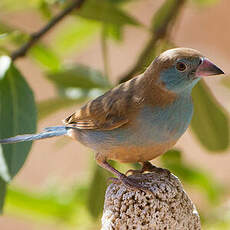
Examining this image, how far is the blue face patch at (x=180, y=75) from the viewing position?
6.77ft

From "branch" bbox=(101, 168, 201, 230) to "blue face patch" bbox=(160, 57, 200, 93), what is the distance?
14.3 inches

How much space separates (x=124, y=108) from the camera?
2.23 meters

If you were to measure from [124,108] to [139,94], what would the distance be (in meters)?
0.08

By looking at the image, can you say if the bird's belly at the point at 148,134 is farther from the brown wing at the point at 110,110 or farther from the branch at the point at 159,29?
the branch at the point at 159,29

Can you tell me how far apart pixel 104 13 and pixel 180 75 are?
992mm

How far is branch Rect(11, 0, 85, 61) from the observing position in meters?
2.77

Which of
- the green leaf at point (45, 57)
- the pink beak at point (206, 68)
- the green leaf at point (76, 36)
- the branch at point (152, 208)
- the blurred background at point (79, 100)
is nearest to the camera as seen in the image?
the branch at point (152, 208)

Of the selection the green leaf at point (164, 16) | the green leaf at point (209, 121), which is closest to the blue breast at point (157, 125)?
the green leaf at point (209, 121)

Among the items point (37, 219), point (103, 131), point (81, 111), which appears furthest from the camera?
point (37, 219)

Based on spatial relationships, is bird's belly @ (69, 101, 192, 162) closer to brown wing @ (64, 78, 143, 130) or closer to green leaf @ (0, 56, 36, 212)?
brown wing @ (64, 78, 143, 130)

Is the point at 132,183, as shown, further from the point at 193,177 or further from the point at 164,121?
the point at 193,177

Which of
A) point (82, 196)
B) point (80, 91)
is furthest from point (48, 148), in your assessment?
point (80, 91)

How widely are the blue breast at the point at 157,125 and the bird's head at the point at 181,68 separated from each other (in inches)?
2.8

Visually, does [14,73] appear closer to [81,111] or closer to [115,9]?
[81,111]
